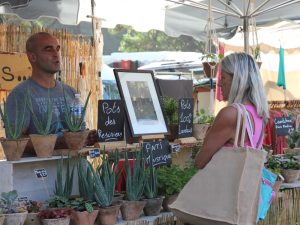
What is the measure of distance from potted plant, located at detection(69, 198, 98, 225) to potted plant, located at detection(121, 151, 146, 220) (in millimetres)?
234

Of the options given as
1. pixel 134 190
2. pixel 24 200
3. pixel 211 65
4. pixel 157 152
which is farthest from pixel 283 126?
pixel 24 200

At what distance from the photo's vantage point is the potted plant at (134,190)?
2664 mm

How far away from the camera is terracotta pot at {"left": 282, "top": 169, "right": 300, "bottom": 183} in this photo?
3.85 metres

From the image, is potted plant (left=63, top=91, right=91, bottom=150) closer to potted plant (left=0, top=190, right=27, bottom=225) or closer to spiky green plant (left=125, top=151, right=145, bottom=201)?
spiky green plant (left=125, top=151, right=145, bottom=201)

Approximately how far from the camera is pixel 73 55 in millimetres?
6168

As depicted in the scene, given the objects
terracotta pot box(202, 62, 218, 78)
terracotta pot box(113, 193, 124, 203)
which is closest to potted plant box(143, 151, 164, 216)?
terracotta pot box(113, 193, 124, 203)

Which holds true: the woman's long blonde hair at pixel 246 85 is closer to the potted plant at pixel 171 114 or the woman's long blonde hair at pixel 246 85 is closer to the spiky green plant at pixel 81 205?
the spiky green plant at pixel 81 205

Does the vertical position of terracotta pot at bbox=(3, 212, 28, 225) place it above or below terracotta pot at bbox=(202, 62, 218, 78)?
below

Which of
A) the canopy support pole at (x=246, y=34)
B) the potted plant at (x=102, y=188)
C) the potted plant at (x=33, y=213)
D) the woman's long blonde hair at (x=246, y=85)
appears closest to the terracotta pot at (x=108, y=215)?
the potted plant at (x=102, y=188)

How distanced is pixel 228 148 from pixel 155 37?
2794 cm

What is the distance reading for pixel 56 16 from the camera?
4953 millimetres

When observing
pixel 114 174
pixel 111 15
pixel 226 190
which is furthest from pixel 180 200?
pixel 111 15

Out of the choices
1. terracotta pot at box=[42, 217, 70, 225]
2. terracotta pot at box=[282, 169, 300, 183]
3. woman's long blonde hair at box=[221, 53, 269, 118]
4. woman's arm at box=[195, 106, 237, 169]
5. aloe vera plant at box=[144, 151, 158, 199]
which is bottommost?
terracotta pot at box=[282, 169, 300, 183]

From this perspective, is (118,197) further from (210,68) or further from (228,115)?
(210,68)
